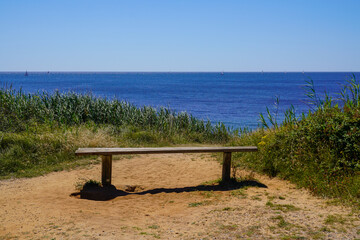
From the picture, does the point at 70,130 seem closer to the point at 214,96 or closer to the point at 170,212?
the point at 170,212

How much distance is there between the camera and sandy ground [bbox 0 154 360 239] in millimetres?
4203

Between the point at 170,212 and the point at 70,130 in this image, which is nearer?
the point at 170,212

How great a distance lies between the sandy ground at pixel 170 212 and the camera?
420 cm

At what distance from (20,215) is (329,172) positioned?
5.23 metres

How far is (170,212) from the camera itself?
207 inches

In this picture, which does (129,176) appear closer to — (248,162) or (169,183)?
(169,183)

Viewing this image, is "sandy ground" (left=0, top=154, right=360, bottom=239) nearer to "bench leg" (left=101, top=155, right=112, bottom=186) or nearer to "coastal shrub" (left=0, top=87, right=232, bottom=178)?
"bench leg" (left=101, top=155, right=112, bottom=186)

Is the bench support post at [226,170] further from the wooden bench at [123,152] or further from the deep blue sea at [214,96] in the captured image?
the deep blue sea at [214,96]

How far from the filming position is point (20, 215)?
4961 mm

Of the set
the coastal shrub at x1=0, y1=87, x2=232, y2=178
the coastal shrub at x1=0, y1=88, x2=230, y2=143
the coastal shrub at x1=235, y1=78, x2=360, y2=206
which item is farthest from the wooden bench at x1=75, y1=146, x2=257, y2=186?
the coastal shrub at x1=0, y1=88, x2=230, y2=143

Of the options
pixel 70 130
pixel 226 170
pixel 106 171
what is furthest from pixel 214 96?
pixel 106 171

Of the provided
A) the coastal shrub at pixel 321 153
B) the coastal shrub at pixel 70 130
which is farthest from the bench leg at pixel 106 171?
the coastal shrub at pixel 321 153

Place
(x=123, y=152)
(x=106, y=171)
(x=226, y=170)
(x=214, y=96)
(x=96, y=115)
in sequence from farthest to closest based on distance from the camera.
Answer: (x=214, y=96)
(x=96, y=115)
(x=226, y=170)
(x=106, y=171)
(x=123, y=152)

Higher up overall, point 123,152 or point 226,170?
point 123,152
